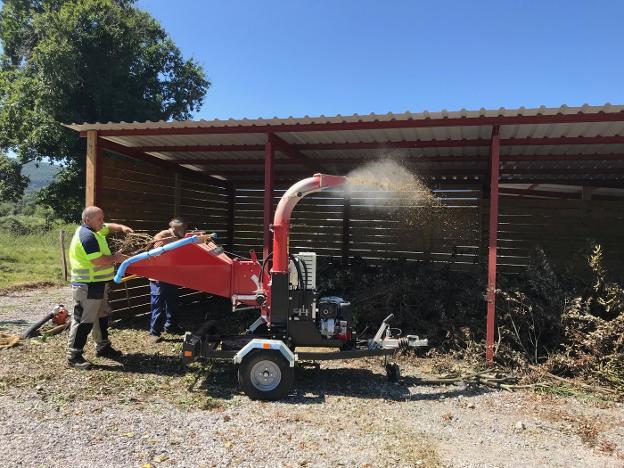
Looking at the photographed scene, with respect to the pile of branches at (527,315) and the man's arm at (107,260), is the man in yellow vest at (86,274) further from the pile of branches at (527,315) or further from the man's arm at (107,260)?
the pile of branches at (527,315)

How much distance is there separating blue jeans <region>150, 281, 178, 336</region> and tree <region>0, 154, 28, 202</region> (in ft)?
45.9

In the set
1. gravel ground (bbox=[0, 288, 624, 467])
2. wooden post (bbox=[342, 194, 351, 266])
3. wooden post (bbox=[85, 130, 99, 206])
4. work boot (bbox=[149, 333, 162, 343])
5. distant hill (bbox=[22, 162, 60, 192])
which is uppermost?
distant hill (bbox=[22, 162, 60, 192])

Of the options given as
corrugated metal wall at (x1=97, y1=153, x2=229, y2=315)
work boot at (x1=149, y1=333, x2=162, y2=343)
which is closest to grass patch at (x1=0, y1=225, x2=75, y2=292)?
corrugated metal wall at (x1=97, y1=153, x2=229, y2=315)

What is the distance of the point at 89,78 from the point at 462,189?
13.9 m

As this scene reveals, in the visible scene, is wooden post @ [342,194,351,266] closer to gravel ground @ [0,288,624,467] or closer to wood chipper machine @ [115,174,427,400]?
gravel ground @ [0,288,624,467]

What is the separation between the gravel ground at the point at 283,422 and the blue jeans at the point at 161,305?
1.34 meters

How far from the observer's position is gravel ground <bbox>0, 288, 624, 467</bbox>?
11.5 feet

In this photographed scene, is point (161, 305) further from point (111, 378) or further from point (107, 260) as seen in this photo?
point (111, 378)

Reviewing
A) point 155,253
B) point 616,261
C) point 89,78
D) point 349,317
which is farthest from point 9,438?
point 89,78

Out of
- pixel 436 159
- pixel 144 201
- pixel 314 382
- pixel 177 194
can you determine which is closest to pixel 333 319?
pixel 314 382

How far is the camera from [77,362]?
5398 mm

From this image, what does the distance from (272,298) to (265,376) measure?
0.80m

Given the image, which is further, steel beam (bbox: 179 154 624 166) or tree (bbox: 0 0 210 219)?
tree (bbox: 0 0 210 219)

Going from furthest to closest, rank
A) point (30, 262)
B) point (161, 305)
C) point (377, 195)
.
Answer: point (30, 262)
point (377, 195)
point (161, 305)
